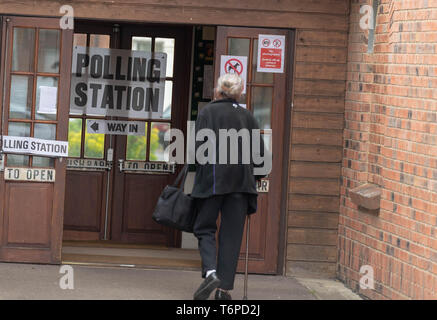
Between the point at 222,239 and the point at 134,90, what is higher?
the point at 134,90

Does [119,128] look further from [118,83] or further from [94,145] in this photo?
[118,83]

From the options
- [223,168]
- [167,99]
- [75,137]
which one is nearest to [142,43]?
[167,99]

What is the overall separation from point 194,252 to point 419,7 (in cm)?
446

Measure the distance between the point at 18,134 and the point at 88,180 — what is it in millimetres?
2154

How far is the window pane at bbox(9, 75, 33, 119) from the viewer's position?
8820 mm

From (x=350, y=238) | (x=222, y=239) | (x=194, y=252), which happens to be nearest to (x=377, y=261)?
(x=350, y=238)

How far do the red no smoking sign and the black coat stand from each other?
1.63 metres

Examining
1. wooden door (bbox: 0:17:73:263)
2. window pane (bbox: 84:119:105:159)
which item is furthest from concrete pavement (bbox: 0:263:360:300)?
window pane (bbox: 84:119:105:159)

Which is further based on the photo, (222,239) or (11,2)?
(11,2)

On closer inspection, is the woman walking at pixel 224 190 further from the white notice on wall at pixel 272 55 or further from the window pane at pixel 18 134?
the window pane at pixel 18 134

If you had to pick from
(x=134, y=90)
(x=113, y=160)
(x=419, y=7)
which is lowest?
(x=113, y=160)

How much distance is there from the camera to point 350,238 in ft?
28.3

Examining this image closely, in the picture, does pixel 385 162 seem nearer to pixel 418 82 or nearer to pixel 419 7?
pixel 418 82

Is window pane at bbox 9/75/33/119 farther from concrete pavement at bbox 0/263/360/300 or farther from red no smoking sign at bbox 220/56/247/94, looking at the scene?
red no smoking sign at bbox 220/56/247/94
